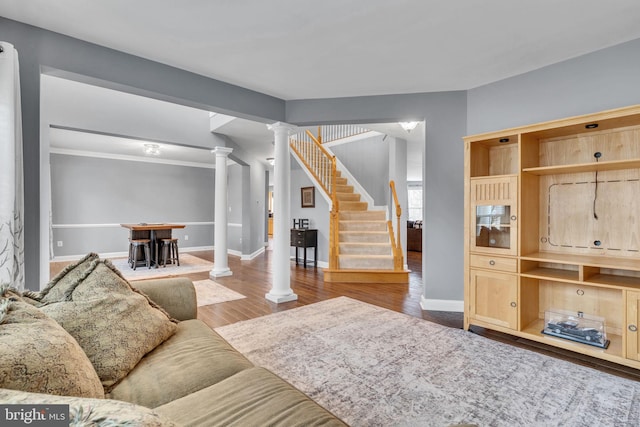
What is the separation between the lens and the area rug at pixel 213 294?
4.11 m

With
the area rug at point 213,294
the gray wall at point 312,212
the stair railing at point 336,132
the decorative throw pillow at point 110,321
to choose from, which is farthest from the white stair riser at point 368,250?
the decorative throw pillow at point 110,321

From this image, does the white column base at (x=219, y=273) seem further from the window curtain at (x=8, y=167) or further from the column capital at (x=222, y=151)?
the window curtain at (x=8, y=167)

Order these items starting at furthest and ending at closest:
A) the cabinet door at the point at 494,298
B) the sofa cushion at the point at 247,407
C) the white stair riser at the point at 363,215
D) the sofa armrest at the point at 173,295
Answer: the white stair riser at the point at 363,215 < the cabinet door at the point at 494,298 < the sofa armrest at the point at 173,295 < the sofa cushion at the point at 247,407

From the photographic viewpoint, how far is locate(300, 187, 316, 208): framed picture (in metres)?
6.71

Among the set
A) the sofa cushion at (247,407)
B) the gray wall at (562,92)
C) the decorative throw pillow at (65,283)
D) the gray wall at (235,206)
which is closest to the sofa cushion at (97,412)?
the sofa cushion at (247,407)

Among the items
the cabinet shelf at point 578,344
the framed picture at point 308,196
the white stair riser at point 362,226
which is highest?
A: the framed picture at point 308,196

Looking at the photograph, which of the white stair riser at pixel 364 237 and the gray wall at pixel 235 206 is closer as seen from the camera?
the white stair riser at pixel 364 237

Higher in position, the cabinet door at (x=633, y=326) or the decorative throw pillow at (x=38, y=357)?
the decorative throw pillow at (x=38, y=357)

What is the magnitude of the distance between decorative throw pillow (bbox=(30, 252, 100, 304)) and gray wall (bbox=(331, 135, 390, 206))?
5.62 meters

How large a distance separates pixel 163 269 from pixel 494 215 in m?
5.87

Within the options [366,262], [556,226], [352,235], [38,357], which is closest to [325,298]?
[366,262]

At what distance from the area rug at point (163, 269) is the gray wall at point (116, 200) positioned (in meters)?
0.98

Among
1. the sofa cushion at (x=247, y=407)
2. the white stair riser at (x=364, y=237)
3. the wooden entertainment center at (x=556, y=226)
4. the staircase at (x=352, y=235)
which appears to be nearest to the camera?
the sofa cushion at (x=247, y=407)

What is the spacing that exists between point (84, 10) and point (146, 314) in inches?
83.4
